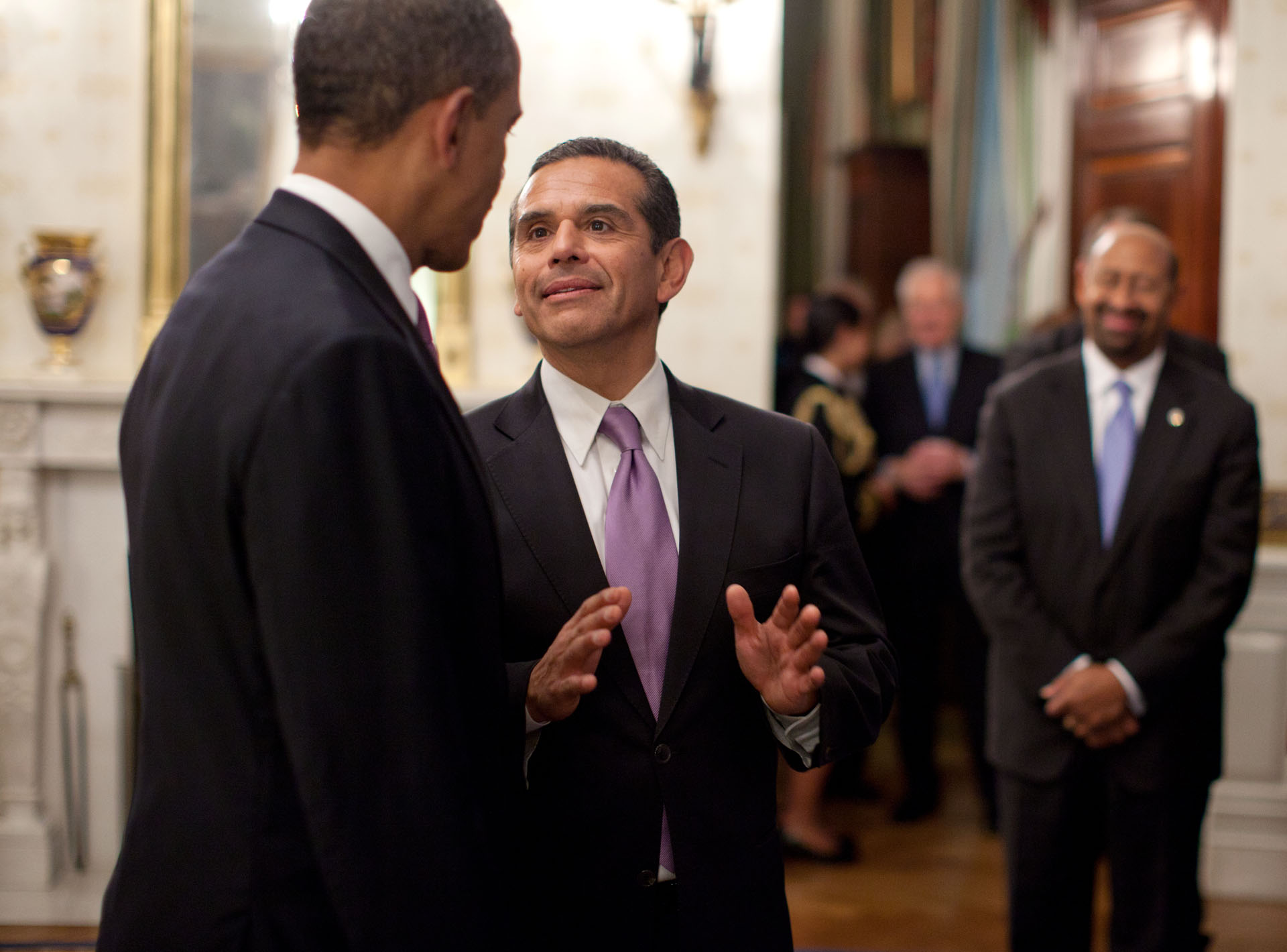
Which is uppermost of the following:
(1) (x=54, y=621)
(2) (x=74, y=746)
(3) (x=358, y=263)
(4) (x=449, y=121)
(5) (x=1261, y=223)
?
(5) (x=1261, y=223)

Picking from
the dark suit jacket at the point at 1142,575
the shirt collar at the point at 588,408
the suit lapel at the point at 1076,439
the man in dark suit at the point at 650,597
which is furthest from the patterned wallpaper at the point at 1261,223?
the shirt collar at the point at 588,408

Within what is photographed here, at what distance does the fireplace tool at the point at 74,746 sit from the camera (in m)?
3.58

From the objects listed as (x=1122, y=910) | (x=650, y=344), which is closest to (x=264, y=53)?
(x=650, y=344)

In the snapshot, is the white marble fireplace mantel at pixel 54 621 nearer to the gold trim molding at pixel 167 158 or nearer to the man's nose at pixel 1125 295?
the gold trim molding at pixel 167 158

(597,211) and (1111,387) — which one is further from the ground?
(597,211)

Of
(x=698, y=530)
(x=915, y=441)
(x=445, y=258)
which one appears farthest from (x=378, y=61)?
(x=915, y=441)

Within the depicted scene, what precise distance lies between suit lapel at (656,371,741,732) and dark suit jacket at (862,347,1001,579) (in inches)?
108

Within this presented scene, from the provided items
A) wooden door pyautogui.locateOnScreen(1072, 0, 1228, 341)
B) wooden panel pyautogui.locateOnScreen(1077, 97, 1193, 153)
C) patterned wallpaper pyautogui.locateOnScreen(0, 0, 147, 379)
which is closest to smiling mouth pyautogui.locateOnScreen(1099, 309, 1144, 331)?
wooden door pyautogui.locateOnScreen(1072, 0, 1228, 341)

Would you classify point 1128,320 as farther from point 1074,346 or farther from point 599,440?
point 599,440

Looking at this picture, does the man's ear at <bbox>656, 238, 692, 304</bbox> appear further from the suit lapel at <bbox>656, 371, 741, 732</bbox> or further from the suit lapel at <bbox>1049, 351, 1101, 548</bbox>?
the suit lapel at <bbox>1049, 351, 1101, 548</bbox>

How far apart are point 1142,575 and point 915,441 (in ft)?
5.55

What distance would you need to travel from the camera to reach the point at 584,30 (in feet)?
12.1

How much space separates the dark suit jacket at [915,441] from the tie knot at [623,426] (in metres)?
2.78

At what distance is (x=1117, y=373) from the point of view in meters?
2.63
